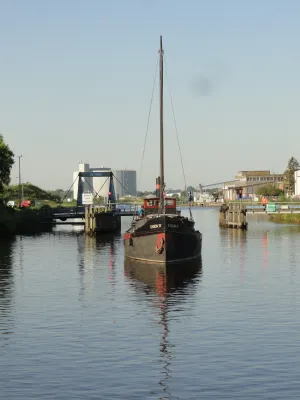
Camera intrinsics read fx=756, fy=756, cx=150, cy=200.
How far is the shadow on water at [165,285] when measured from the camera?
29339 millimetres

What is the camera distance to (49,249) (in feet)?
272

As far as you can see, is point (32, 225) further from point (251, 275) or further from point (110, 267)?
point (251, 275)

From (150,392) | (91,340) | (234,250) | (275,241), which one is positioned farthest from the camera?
(275,241)

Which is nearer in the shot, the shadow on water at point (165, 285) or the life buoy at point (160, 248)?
the shadow on water at point (165, 285)

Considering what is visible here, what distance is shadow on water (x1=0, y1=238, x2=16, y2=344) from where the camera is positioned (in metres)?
34.9

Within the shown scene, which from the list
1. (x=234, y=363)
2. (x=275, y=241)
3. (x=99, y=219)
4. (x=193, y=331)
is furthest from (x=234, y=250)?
(x=234, y=363)

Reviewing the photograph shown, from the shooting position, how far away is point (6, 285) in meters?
49.5

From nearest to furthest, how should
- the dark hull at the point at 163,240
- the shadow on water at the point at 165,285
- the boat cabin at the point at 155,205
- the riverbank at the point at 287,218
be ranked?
the shadow on water at the point at 165,285 → the dark hull at the point at 163,240 → the boat cabin at the point at 155,205 → the riverbank at the point at 287,218

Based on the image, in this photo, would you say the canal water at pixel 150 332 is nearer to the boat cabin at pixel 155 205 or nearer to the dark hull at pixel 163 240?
the dark hull at pixel 163 240

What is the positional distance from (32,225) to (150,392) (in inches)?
4028

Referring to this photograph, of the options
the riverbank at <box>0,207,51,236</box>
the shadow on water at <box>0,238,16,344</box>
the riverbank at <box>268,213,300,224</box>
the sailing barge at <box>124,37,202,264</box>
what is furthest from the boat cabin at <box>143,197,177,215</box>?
the riverbank at <box>268,213,300,224</box>

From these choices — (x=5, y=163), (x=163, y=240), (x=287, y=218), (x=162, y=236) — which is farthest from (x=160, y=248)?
(x=287, y=218)

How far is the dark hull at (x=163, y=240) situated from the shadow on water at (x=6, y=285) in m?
10.6

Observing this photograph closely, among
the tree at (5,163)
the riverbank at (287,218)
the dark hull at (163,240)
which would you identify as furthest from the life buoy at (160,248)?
the riverbank at (287,218)
